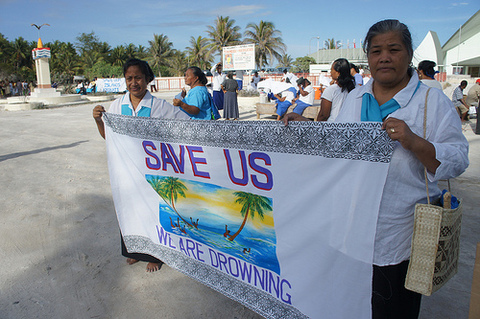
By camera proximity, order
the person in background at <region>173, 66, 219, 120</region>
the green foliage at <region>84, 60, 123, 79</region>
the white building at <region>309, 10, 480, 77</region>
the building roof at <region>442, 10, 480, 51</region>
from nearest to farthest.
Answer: the person in background at <region>173, 66, 219, 120</region> < the white building at <region>309, 10, 480, 77</region> < the green foliage at <region>84, 60, 123, 79</region> < the building roof at <region>442, 10, 480, 51</region>

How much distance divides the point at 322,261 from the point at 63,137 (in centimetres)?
932

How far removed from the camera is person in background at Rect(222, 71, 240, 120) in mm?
10484

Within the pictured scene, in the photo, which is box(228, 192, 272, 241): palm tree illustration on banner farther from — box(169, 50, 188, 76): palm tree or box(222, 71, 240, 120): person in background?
box(169, 50, 188, 76): palm tree

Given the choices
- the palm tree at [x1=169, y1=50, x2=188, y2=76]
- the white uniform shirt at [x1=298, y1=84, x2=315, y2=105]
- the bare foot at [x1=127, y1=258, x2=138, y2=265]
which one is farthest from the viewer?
the palm tree at [x1=169, y1=50, x2=188, y2=76]

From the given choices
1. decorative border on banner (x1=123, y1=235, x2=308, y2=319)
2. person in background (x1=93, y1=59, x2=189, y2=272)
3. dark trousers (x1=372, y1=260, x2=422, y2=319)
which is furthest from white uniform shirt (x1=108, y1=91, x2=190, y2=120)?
dark trousers (x1=372, y1=260, x2=422, y2=319)

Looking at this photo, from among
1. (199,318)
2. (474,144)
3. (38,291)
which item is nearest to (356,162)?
(199,318)

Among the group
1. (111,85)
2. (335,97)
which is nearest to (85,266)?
(335,97)

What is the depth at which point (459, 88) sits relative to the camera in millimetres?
10273

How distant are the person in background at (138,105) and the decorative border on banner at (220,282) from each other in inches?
6.8

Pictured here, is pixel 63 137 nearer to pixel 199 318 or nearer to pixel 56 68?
pixel 199 318

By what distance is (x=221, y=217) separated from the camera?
90.7 inches

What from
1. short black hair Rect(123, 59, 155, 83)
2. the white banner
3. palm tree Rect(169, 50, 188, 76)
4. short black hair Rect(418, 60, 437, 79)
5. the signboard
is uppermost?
palm tree Rect(169, 50, 188, 76)

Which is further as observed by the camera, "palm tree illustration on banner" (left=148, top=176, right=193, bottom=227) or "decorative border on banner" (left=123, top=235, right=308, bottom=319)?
"palm tree illustration on banner" (left=148, top=176, right=193, bottom=227)

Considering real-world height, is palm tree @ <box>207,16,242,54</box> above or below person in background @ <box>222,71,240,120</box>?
above
